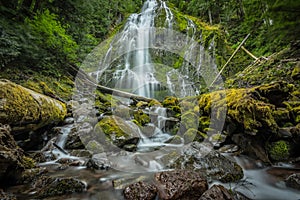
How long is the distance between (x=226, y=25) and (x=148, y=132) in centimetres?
1507

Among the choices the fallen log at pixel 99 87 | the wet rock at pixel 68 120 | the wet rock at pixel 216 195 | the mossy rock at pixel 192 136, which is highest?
the fallen log at pixel 99 87

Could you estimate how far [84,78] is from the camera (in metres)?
10.6

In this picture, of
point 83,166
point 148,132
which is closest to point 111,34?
point 148,132

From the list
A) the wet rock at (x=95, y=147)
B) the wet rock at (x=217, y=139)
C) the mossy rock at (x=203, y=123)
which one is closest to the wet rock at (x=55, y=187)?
the wet rock at (x=95, y=147)

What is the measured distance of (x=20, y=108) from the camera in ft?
12.2

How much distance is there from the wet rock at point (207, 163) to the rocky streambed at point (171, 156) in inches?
0.7

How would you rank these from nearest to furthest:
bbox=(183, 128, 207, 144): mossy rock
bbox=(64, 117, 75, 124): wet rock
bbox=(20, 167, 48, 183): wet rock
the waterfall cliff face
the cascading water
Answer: bbox=(20, 167, 48, 183): wet rock → bbox=(183, 128, 207, 144): mossy rock → bbox=(64, 117, 75, 124): wet rock → the waterfall cliff face → the cascading water

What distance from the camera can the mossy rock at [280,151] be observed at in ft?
13.5

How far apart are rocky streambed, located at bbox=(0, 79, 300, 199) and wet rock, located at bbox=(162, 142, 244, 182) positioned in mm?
18

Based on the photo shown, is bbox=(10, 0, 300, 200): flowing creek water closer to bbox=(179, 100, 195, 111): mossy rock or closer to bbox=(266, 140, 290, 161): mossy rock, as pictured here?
bbox=(266, 140, 290, 161): mossy rock

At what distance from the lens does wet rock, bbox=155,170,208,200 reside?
2684 millimetres

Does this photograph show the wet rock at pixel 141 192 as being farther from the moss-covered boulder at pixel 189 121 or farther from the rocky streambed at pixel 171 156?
the moss-covered boulder at pixel 189 121

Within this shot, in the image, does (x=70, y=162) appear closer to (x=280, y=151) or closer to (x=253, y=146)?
(x=253, y=146)

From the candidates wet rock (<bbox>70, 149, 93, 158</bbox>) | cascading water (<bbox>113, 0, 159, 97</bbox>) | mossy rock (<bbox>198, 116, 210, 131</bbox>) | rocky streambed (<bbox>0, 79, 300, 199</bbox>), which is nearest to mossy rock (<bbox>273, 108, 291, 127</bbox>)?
rocky streambed (<bbox>0, 79, 300, 199</bbox>)
